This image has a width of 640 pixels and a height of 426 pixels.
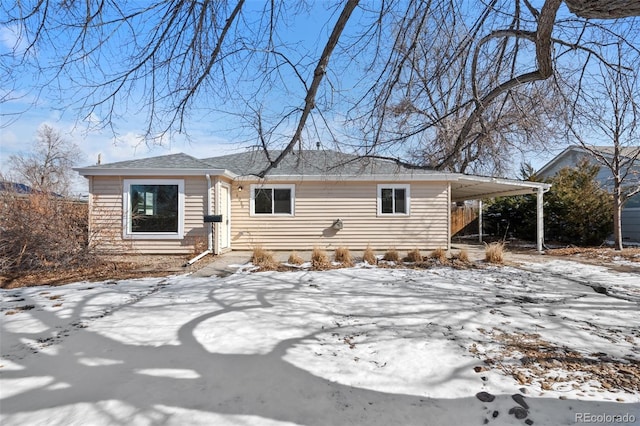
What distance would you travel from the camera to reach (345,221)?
10.6 m

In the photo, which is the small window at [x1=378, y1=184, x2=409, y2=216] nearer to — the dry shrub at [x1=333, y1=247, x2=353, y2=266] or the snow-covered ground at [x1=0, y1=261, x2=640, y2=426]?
the dry shrub at [x1=333, y1=247, x2=353, y2=266]

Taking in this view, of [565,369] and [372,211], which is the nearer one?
[565,369]

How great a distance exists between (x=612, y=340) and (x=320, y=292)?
3.68 metres

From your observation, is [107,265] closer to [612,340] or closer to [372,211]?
[372,211]

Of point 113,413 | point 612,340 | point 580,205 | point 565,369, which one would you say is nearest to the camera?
point 113,413

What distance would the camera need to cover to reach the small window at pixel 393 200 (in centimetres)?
1060

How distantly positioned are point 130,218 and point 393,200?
8088 mm

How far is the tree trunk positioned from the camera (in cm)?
210

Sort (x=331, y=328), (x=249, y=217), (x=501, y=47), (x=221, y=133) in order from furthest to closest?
(x=249, y=217)
(x=501, y=47)
(x=221, y=133)
(x=331, y=328)

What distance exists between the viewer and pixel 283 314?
416 cm

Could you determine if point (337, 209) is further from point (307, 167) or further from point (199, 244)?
point (307, 167)

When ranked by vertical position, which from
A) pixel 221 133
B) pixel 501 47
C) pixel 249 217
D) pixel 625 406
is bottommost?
pixel 625 406

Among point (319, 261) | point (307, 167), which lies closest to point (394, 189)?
point (319, 261)

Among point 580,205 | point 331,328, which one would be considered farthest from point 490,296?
point 580,205
